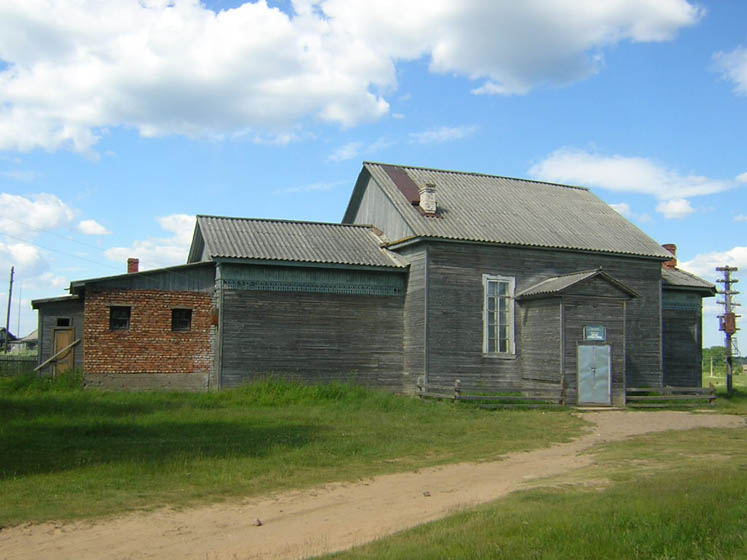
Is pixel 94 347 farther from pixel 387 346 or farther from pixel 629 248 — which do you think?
pixel 629 248

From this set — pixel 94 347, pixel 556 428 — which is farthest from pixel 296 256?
pixel 556 428

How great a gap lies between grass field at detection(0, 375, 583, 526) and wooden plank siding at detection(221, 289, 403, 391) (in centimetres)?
104

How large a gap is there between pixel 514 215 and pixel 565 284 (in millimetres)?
5060

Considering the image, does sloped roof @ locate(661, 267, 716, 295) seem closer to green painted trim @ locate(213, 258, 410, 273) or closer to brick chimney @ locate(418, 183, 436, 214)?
brick chimney @ locate(418, 183, 436, 214)

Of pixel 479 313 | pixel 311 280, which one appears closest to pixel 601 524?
pixel 311 280

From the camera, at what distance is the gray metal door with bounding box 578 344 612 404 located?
2436 cm

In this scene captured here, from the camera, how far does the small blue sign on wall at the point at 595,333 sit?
24.6 m

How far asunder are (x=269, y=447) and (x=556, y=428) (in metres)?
7.64

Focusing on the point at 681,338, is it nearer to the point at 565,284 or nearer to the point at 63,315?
the point at 565,284

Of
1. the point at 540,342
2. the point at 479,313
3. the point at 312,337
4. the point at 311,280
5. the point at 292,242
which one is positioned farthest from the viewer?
the point at 292,242

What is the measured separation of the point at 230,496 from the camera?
34.9ft

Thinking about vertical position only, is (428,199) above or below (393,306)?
above

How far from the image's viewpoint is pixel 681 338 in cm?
3134

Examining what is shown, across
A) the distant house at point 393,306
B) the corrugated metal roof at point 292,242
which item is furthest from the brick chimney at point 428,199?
the corrugated metal roof at point 292,242
